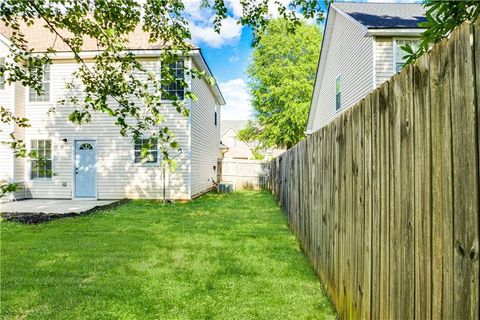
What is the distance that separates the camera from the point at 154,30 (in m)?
3.31

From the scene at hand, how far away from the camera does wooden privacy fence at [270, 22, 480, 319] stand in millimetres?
1204

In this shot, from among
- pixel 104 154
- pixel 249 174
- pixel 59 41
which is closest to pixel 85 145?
pixel 104 154

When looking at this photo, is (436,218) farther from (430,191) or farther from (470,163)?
(470,163)

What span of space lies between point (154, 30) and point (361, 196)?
8.14 feet

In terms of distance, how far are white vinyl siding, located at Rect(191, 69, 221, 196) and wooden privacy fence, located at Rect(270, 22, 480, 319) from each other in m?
10.9

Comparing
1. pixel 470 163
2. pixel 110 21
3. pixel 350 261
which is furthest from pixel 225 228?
A: pixel 470 163

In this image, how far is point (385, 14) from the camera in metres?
12.4

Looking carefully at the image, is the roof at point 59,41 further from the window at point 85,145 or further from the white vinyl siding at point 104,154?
the window at point 85,145

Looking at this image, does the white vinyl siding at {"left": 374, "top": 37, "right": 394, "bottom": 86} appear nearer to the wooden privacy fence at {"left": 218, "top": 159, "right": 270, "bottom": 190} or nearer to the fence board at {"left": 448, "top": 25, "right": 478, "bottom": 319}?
the fence board at {"left": 448, "top": 25, "right": 478, "bottom": 319}

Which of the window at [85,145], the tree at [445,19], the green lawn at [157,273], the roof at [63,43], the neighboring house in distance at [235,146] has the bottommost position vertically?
the green lawn at [157,273]

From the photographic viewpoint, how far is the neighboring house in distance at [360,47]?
10594mm

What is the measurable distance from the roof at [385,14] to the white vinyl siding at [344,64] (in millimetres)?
338

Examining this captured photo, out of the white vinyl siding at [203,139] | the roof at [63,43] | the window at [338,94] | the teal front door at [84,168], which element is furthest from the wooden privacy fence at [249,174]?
the teal front door at [84,168]

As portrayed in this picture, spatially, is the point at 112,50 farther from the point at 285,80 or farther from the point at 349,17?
the point at 285,80
